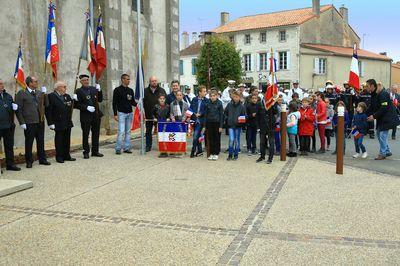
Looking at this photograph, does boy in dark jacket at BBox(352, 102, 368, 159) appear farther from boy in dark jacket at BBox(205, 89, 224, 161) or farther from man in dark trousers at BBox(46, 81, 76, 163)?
man in dark trousers at BBox(46, 81, 76, 163)

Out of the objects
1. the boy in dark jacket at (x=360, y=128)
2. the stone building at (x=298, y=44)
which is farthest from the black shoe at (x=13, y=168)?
the stone building at (x=298, y=44)

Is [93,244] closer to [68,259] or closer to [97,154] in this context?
[68,259]

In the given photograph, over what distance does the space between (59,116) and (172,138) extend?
9.13ft

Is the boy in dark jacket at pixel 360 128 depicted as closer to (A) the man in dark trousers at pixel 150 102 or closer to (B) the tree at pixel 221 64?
(A) the man in dark trousers at pixel 150 102

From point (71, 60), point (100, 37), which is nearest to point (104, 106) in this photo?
point (71, 60)

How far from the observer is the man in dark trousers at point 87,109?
11039 mm

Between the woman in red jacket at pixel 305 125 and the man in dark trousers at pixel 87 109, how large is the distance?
5300 millimetres

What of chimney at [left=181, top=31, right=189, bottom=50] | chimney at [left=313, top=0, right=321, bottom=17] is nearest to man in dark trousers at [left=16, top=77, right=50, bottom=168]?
chimney at [left=313, top=0, right=321, bottom=17]

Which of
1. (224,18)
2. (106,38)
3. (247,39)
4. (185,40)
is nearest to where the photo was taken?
(106,38)

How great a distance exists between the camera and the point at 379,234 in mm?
5309

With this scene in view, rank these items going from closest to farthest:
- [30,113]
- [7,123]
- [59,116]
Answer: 1. [7,123]
2. [30,113]
3. [59,116]

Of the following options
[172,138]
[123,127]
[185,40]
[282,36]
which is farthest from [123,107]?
[185,40]

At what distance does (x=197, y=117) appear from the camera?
11.4 metres

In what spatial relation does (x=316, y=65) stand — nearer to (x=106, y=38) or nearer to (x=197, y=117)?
(x=106, y=38)
